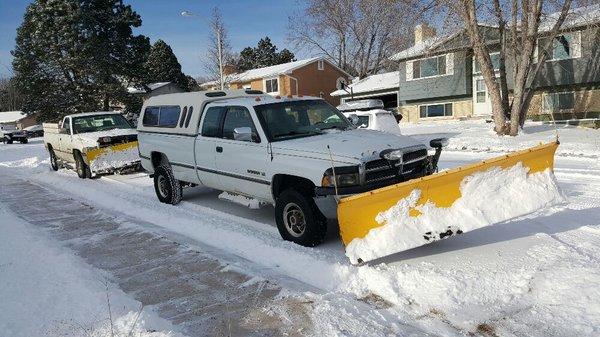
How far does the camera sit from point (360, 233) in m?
5.05

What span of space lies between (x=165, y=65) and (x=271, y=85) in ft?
56.0

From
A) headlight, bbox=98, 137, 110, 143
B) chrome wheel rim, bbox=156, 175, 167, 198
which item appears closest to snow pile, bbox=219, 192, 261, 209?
chrome wheel rim, bbox=156, 175, 167, 198

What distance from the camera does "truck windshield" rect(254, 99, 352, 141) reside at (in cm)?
668

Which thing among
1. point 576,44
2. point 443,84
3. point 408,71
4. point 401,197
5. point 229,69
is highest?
point 229,69

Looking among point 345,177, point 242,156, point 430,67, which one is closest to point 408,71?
point 430,67

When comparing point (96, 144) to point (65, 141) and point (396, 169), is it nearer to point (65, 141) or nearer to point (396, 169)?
point (65, 141)

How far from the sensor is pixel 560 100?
26.9 meters

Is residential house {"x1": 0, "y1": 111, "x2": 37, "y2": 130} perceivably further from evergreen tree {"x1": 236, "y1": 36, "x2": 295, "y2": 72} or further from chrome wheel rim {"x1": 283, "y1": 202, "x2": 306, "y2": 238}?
chrome wheel rim {"x1": 283, "y1": 202, "x2": 306, "y2": 238}

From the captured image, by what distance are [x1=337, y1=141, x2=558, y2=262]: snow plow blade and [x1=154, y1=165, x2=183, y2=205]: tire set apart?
15.2 feet

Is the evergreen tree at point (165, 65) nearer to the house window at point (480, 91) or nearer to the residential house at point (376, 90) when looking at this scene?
the residential house at point (376, 90)

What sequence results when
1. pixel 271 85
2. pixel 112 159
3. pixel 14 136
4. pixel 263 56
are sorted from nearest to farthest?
pixel 112 159, pixel 14 136, pixel 271 85, pixel 263 56

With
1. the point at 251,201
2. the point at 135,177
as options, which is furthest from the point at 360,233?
the point at 135,177

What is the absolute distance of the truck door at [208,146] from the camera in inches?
299

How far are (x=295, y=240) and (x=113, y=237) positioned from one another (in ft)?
9.14
